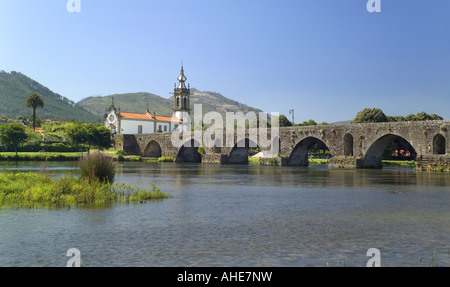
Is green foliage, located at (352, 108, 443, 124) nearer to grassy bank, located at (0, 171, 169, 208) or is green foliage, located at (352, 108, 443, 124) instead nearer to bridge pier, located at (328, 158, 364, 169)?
bridge pier, located at (328, 158, 364, 169)

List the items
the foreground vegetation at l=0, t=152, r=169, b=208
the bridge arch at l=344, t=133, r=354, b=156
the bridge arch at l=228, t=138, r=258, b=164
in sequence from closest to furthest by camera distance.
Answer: the foreground vegetation at l=0, t=152, r=169, b=208, the bridge arch at l=344, t=133, r=354, b=156, the bridge arch at l=228, t=138, r=258, b=164

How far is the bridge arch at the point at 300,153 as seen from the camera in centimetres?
6312

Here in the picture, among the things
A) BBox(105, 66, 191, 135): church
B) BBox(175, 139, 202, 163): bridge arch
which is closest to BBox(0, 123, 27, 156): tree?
BBox(175, 139, 202, 163): bridge arch

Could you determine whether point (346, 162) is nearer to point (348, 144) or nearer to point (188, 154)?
point (348, 144)

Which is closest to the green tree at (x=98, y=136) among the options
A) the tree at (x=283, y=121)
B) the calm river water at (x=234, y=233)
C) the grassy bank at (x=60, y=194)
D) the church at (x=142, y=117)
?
the church at (x=142, y=117)

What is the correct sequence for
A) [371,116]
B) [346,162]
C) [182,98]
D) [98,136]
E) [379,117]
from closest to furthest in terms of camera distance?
1. [346,162]
2. [379,117]
3. [371,116]
4. [98,136]
5. [182,98]

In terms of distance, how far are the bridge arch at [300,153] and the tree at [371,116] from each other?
25274 millimetres

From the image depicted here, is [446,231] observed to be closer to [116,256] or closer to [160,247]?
[160,247]

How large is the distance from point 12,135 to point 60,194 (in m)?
70.7

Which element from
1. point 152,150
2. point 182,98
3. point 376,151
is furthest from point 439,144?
point 182,98

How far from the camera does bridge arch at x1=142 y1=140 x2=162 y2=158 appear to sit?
9894cm

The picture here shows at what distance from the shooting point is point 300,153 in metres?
65.2
